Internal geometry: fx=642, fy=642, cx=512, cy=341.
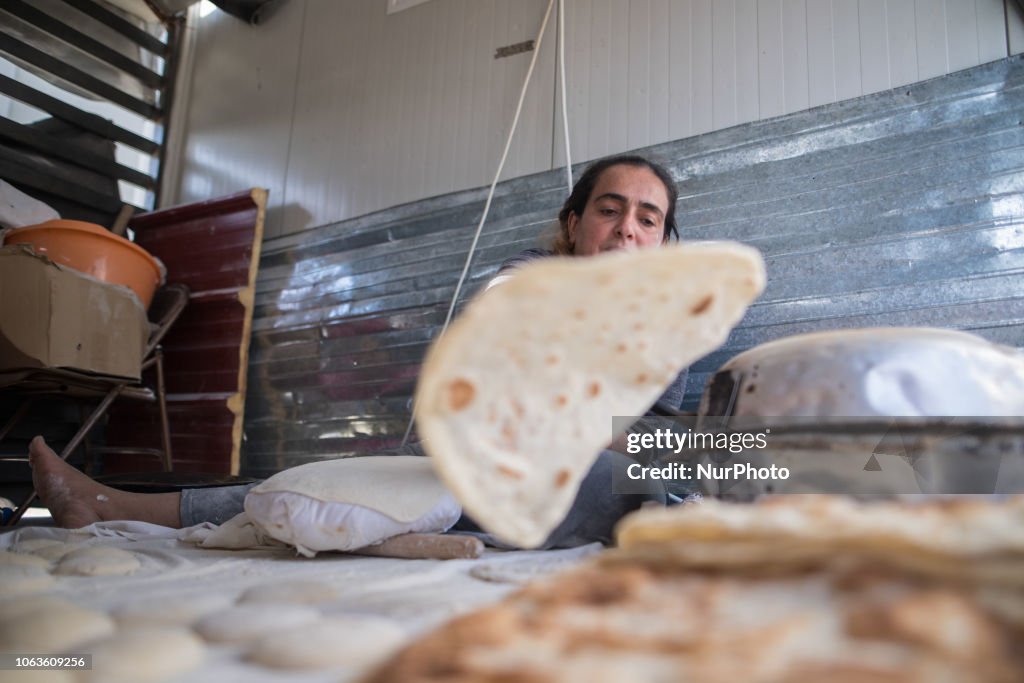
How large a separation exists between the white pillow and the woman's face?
1.07 meters

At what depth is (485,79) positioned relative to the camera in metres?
3.32

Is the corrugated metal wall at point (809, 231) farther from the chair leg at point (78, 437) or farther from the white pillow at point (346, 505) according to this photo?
the white pillow at point (346, 505)

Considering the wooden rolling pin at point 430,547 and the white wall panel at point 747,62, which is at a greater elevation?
the white wall panel at point 747,62

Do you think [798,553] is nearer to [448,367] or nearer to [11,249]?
[448,367]

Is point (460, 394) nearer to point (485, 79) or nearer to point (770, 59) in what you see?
point (770, 59)

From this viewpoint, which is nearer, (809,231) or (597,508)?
(597,508)

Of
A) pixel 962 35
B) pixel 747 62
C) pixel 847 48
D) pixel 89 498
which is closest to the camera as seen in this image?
pixel 89 498

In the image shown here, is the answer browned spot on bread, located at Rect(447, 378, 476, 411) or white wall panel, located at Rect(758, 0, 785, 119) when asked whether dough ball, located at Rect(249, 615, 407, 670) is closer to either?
browned spot on bread, located at Rect(447, 378, 476, 411)

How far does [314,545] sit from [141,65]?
14.6 feet

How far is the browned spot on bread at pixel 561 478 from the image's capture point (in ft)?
2.55

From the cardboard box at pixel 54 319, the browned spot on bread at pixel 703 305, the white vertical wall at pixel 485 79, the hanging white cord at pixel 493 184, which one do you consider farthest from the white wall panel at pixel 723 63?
the cardboard box at pixel 54 319

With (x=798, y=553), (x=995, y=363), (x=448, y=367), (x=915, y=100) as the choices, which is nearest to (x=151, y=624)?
(x=448, y=367)

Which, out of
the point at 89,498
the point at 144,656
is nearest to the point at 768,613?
the point at 144,656

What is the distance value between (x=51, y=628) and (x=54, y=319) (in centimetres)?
248
